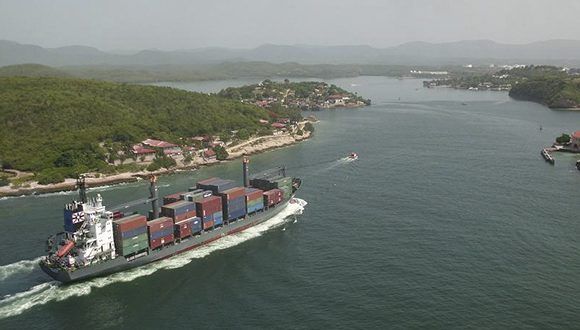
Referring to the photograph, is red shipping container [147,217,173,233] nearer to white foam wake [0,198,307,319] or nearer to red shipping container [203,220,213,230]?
white foam wake [0,198,307,319]

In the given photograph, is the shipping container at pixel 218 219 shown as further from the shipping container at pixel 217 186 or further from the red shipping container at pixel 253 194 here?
the red shipping container at pixel 253 194

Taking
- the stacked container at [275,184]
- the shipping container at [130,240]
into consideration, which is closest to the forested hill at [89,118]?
the stacked container at [275,184]

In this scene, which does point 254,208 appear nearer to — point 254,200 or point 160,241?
point 254,200

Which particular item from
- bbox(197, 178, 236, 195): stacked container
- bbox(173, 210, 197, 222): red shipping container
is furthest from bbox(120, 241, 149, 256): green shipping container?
bbox(197, 178, 236, 195): stacked container

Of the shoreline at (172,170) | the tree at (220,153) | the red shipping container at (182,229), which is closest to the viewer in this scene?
the red shipping container at (182,229)

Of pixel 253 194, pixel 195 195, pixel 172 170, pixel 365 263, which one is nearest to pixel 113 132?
pixel 172 170

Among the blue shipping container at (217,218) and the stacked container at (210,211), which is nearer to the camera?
the stacked container at (210,211)
